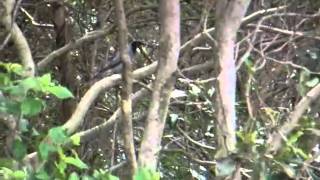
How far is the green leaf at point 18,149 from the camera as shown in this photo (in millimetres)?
1696

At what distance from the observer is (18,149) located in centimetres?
170

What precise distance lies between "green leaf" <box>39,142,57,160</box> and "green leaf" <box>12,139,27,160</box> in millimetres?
109

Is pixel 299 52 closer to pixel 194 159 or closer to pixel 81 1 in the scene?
pixel 194 159

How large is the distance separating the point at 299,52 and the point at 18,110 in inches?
50.7

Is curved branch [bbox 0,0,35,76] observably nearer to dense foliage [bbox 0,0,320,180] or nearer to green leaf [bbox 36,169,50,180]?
dense foliage [bbox 0,0,320,180]

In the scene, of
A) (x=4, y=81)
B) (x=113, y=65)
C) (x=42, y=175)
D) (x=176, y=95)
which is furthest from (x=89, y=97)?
(x=42, y=175)

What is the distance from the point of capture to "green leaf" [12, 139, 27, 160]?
170cm

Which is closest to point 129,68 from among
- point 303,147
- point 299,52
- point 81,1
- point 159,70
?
point 159,70

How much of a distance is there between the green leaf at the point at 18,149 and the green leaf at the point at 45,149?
0.11 metres

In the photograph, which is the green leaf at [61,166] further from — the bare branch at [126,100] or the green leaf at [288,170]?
the green leaf at [288,170]

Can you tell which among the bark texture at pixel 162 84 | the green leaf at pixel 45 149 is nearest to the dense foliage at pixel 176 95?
the green leaf at pixel 45 149

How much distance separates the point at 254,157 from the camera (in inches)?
63.3

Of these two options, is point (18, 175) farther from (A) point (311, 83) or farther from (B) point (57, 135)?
(A) point (311, 83)

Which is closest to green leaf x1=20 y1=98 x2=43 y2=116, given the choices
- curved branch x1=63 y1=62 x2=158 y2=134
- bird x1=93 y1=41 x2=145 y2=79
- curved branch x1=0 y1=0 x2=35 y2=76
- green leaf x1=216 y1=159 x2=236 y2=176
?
green leaf x1=216 y1=159 x2=236 y2=176
